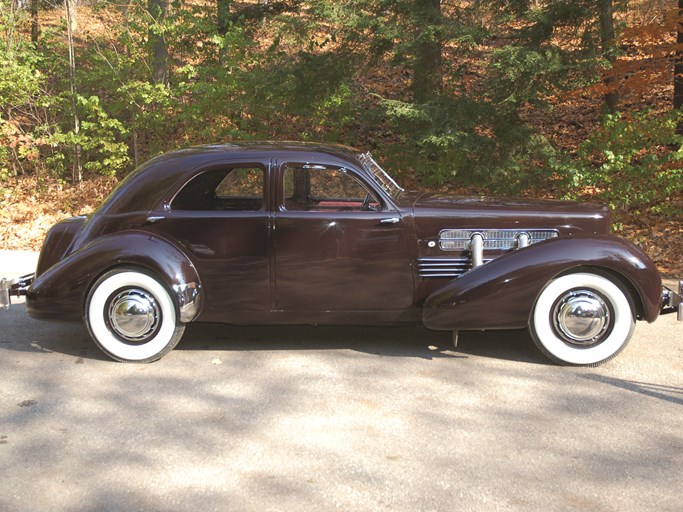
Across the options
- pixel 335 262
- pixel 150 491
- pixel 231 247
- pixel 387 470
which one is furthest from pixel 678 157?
pixel 150 491

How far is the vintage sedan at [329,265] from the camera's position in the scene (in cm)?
504

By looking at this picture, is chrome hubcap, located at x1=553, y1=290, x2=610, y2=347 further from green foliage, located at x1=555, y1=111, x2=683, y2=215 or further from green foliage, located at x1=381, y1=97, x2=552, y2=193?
green foliage, located at x1=381, y1=97, x2=552, y2=193

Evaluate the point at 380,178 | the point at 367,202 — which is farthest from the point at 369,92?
the point at 367,202

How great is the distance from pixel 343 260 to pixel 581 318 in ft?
5.87

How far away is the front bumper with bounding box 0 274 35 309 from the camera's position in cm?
551

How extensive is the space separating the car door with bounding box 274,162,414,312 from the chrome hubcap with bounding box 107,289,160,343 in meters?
0.96

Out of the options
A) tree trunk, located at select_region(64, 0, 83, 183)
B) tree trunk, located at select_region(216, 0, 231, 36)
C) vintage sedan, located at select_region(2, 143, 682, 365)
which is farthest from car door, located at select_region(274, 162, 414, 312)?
tree trunk, located at select_region(216, 0, 231, 36)

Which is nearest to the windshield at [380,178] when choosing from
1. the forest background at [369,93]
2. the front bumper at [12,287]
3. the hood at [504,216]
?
the hood at [504,216]

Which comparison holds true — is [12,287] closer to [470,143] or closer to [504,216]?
[504,216]

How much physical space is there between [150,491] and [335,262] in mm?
2362

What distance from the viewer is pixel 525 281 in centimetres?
499

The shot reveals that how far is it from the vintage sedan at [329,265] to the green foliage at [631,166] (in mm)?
4009

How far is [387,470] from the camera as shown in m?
3.57

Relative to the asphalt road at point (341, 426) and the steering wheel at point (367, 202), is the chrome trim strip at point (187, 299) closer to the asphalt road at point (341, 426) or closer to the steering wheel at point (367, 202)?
the asphalt road at point (341, 426)
